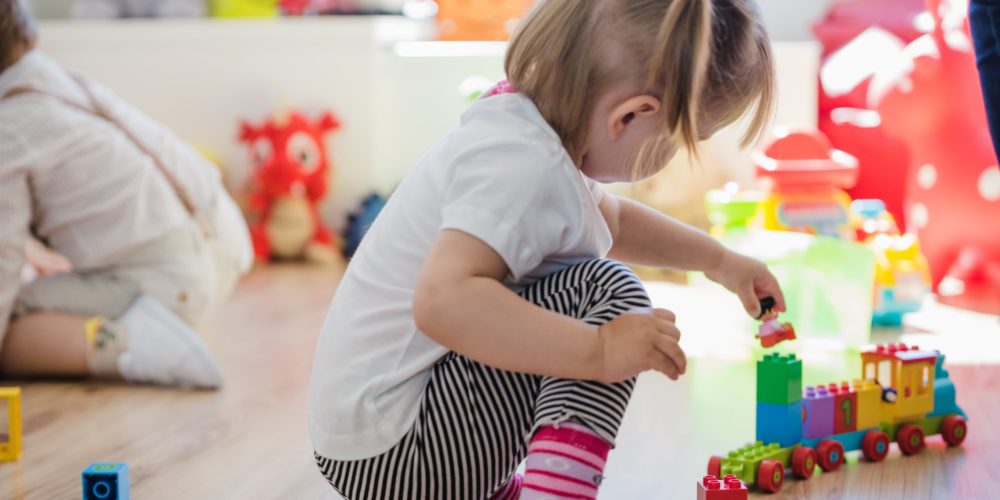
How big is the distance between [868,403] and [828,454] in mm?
81

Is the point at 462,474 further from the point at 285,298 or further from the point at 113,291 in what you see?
the point at 285,298

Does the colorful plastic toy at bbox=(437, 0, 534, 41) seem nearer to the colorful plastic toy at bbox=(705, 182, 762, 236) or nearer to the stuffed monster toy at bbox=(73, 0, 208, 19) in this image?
the stuffed monster toy at bbox=(73, 0, 208, 19)

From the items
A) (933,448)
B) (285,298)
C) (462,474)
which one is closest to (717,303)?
(933,448)

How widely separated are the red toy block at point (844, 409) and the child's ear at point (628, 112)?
444 mm

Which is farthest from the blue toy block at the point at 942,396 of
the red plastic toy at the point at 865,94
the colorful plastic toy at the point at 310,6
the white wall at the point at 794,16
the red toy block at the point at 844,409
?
the colorful plastic toy at the point at 310,6

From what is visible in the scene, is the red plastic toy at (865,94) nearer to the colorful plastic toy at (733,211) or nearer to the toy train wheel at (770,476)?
the colorful plastic toy at (733,211)

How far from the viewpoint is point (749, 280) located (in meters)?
1.02

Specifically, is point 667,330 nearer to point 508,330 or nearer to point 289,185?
point 508,330

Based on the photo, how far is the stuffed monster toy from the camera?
2857mm

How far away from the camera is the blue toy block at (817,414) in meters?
1.13

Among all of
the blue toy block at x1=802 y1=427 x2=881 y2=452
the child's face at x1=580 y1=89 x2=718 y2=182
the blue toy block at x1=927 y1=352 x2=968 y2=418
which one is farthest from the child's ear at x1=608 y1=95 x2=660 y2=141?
the blue toy block at x1=927 y1=352 x2=968 y2=418

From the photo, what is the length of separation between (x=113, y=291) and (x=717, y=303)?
0.88m

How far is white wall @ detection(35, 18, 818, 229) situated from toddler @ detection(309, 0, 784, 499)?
1803 mm

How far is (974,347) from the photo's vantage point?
1.70m
